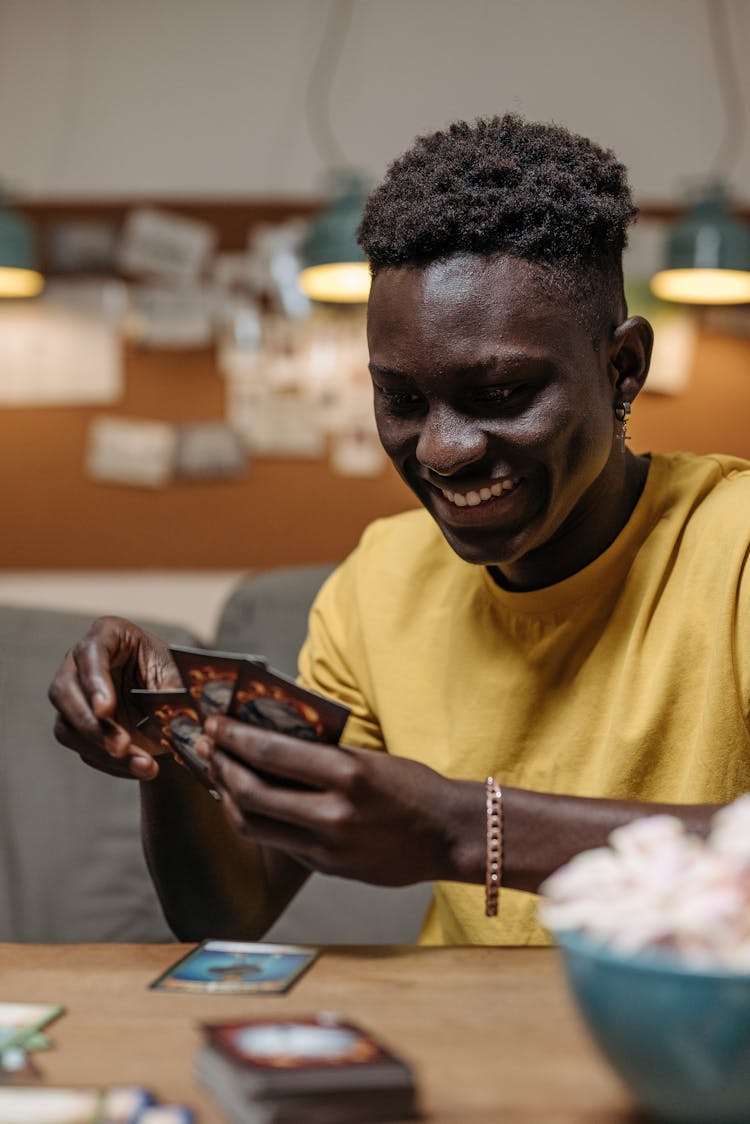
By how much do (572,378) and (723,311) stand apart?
2.60 meters

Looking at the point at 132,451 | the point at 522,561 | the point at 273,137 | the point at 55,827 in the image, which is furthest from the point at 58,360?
the point at 522,561

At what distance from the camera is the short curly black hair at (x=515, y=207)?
1.12 meters

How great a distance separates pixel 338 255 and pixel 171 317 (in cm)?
85

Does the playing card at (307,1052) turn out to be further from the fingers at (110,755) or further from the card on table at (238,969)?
the fingers at (110,755)

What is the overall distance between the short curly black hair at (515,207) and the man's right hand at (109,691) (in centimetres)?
44

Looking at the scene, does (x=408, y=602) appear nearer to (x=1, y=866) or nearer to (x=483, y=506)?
(x=483, y=506)

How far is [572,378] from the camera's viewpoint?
1.14 metres

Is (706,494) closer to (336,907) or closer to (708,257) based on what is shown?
(336,907)

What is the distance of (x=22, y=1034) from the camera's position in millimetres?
814

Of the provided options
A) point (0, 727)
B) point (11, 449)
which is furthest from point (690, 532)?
point (11, 449)

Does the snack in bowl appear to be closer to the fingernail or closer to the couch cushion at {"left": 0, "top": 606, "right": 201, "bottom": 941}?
the fingernail

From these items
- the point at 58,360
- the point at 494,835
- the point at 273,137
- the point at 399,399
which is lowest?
the point at 494,835

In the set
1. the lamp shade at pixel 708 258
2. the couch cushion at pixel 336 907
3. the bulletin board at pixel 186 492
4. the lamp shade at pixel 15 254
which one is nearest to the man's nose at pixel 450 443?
the couch cushion at pixel 336 907

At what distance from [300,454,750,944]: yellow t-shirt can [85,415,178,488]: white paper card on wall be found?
7.25ft
